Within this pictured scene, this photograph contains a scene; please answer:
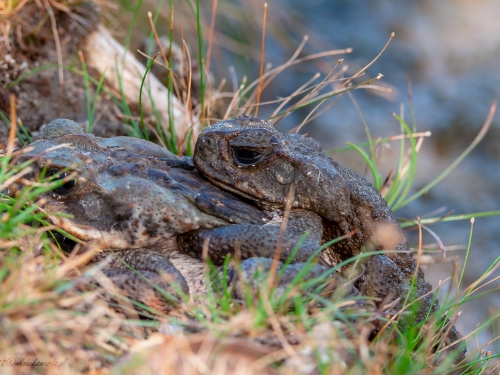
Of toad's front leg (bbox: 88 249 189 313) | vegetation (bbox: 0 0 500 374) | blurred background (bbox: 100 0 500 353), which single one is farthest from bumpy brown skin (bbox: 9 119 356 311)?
blurred background (bbox: 100 0 500 353)

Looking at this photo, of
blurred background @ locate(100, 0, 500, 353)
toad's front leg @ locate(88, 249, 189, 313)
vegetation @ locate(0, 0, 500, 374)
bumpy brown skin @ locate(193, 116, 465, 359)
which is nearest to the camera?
vegetation @ locate(0, 0, 500, 374)

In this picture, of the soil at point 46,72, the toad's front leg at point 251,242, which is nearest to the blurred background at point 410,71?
the soil at point 46,72

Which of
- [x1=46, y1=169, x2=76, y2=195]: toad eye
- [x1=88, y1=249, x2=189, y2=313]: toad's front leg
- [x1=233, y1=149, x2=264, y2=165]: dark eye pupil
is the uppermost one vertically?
[x1=233, y1=149, x2=264, y2=165]: dark eye pupil

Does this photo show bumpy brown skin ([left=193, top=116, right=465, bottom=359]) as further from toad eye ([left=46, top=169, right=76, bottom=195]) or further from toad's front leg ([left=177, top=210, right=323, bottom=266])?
toad eye ([left=46, top=169, right=76, bottom=195])

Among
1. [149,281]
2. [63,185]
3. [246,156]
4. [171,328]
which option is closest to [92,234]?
[63,185]

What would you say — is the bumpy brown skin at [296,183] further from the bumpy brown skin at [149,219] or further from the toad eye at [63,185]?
the toad eye at [63,185]

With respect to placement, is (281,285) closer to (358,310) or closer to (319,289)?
(319,289)

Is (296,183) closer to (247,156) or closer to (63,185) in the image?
(247,156)
